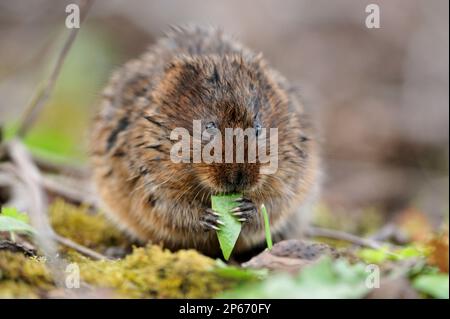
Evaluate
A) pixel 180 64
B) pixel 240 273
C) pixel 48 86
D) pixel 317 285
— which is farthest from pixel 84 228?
pixel 317 285

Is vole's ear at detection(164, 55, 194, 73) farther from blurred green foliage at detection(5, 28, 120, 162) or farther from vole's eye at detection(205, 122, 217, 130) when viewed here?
blurred green foliage at detection(5, 28, 120, 162)

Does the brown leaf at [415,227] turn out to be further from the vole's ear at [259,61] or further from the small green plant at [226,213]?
the small green plant at [226,213]

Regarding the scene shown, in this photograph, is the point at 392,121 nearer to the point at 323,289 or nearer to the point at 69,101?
the point at 69,101

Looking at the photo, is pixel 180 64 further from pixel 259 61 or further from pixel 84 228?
pixel 84 228

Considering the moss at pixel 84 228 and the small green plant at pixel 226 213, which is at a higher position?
the small green plant at pixel 226 213

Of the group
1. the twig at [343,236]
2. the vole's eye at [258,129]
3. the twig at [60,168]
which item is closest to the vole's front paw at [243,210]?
the vole's eye at [258,129]

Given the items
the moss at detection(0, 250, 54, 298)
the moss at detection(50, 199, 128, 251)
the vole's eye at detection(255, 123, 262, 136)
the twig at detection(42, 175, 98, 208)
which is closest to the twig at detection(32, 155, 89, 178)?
the twig at detection(42, 175, 98, 208)
